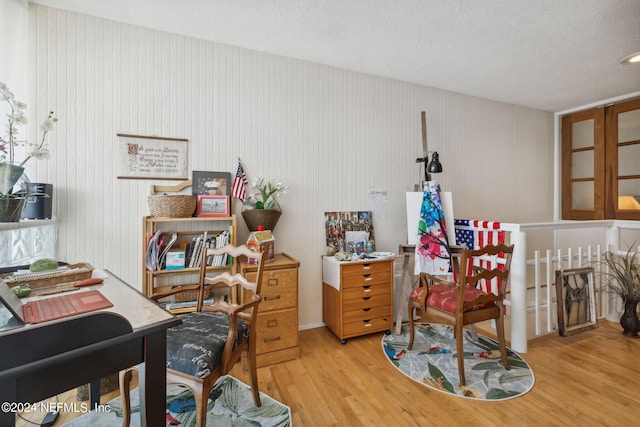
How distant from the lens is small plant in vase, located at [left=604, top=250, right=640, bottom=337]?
270cm

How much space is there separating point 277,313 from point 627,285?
3.24 meters

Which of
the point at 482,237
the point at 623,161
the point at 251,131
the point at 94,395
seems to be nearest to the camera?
the point at 94,395

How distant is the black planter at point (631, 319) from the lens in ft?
8.82

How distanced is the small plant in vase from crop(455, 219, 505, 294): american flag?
48.7 inches

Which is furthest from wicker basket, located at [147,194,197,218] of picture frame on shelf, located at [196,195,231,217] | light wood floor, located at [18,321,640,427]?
light wood floor, located at [18,321,640,427]

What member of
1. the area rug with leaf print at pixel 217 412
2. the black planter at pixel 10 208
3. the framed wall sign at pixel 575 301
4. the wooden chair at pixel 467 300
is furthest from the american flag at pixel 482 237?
the black planter at pixel 10 208

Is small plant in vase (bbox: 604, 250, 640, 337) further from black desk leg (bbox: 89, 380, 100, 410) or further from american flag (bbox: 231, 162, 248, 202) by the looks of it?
black desk leg (bbox: 89, 380, 100, 410)

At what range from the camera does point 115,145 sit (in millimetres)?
2256

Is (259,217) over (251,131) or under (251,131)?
under

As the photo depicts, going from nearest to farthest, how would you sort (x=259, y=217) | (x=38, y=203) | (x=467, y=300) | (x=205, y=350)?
(x=205, y=350)
(x=38, y=203)
(x=467, y=300)
(x=259, y=217)

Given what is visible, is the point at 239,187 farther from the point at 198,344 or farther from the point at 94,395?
the point at 94,395

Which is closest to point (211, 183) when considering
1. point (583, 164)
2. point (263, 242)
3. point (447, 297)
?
point (263, 242)

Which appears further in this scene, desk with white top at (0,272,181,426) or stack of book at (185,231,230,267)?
stack of book at (185,231,230,267)

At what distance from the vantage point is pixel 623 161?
3.60 meters
